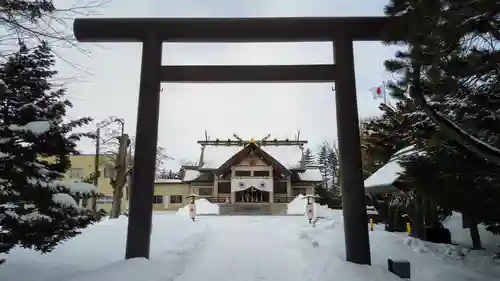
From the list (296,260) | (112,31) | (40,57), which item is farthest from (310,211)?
(40,57)

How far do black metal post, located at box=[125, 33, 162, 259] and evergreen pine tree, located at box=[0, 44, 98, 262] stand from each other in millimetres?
1047

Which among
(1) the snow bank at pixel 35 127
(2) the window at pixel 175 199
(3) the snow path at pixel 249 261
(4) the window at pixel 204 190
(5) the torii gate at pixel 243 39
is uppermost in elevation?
(5) the torii gate at pixel 243 39

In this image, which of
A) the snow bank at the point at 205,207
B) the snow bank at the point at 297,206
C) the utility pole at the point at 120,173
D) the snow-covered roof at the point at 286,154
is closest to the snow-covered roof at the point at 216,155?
the snow-covered roof at the point at 286,154

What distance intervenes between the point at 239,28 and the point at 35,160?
4.58 meters

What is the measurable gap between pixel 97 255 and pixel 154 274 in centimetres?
247

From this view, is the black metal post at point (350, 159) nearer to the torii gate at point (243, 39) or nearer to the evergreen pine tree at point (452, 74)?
the torii gate at point (243, 39)

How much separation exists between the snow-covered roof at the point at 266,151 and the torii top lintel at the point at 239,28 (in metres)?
31.9

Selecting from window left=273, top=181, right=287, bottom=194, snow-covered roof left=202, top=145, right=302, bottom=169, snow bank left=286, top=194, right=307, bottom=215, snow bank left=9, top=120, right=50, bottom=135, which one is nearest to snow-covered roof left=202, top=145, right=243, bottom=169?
snow-covered roof left=202, top=145, right=302, bottom=169

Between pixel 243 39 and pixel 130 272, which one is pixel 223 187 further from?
pixel 130 272

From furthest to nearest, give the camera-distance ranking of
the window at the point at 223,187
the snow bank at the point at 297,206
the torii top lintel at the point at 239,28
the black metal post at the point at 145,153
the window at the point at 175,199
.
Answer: the window at the point at 175,199 < the window at the point at 223,187 < the snow bank at the point at 297,206 < the torii top lintel at the point at 239,28 < the black metal post at the point at 145,153

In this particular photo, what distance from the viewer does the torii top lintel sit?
8438 millimetres

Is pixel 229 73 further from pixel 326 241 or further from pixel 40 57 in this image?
pixel 326 241

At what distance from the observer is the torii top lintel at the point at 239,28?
844cm

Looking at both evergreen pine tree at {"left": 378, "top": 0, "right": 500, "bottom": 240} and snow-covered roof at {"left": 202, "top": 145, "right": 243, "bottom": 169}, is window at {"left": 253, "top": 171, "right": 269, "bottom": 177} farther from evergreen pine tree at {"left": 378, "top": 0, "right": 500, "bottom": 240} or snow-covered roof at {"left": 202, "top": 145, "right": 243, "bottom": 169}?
evergreen pine tree at {"left": 378, "top": 0, "right": 500, "bottom": 240}
